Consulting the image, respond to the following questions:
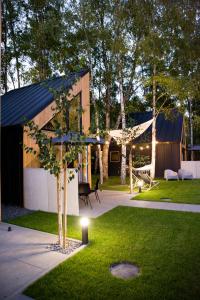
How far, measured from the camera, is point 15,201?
8.16m

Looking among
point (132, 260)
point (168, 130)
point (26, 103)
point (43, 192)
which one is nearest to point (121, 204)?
point (43, 192)

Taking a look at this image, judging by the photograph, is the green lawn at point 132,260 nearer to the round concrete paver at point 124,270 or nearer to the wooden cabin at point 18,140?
the round concrete paver at point 124,270

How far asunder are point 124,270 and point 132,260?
0.35m

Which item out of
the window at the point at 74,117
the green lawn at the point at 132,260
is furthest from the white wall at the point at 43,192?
the window at the point at 74,117

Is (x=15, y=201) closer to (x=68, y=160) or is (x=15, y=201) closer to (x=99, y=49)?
(x=68, y=160)

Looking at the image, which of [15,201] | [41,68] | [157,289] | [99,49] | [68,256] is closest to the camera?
[157,289]

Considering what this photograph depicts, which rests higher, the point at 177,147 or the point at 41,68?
the point at 41,68

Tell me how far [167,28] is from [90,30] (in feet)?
13.8

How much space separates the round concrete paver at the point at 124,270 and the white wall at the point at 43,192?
3.20 meters

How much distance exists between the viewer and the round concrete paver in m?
3.57

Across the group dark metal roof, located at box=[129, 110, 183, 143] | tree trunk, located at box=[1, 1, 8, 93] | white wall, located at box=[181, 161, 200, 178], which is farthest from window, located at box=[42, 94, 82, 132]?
tree trunk, located at box=[1, 1, 8, 93]

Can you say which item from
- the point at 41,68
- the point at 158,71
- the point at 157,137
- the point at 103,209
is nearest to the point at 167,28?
the point at 158,71

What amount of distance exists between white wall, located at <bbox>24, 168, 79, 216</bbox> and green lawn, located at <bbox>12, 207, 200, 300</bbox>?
758 mm

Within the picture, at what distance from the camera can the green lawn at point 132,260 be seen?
3.15 meters
